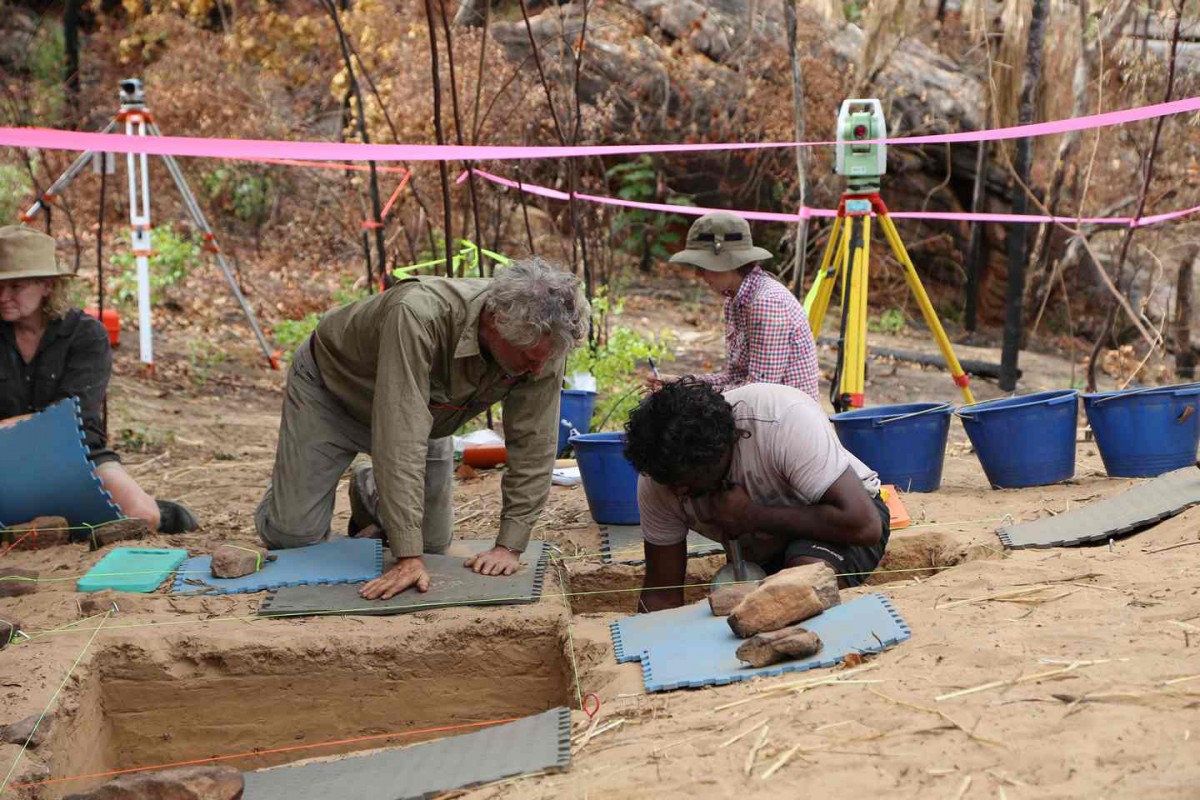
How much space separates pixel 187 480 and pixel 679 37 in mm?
8279

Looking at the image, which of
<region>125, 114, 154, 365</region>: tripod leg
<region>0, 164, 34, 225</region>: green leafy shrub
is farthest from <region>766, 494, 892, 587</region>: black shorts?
<region>0, 164, 34, 225</region>: green leafy shrub

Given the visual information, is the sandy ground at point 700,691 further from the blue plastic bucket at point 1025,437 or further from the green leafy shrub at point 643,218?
the green leafy shrub at point 643,218

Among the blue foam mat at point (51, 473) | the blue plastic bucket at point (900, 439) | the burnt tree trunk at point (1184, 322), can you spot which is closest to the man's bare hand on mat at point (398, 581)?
the blue foam mat at point (51, 473)

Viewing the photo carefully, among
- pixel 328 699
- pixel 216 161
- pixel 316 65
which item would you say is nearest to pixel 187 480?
pixel 328 699

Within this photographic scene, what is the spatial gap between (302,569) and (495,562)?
2.23ft

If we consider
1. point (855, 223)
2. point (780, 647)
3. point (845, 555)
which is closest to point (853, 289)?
point (855, 223)

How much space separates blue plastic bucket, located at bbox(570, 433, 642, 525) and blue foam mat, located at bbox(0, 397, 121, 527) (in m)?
1.88

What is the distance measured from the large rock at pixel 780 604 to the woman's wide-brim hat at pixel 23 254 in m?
3.11

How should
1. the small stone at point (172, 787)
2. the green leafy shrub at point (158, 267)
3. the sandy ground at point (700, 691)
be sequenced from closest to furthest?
1. the sandy ground at point (700, 691)
2. the small stone at point (172, 787)
3. the green leafy shrub at point (158, 267)

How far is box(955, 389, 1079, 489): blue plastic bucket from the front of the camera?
17.2 feet

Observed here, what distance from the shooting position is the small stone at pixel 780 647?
3.09m

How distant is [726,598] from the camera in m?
3.55

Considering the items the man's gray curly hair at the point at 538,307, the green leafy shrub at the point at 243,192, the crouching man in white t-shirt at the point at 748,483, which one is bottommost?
the crouching man in white t-shirt at the point at 748,483

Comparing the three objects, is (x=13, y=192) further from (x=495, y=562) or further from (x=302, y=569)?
(x=495, y=562)
